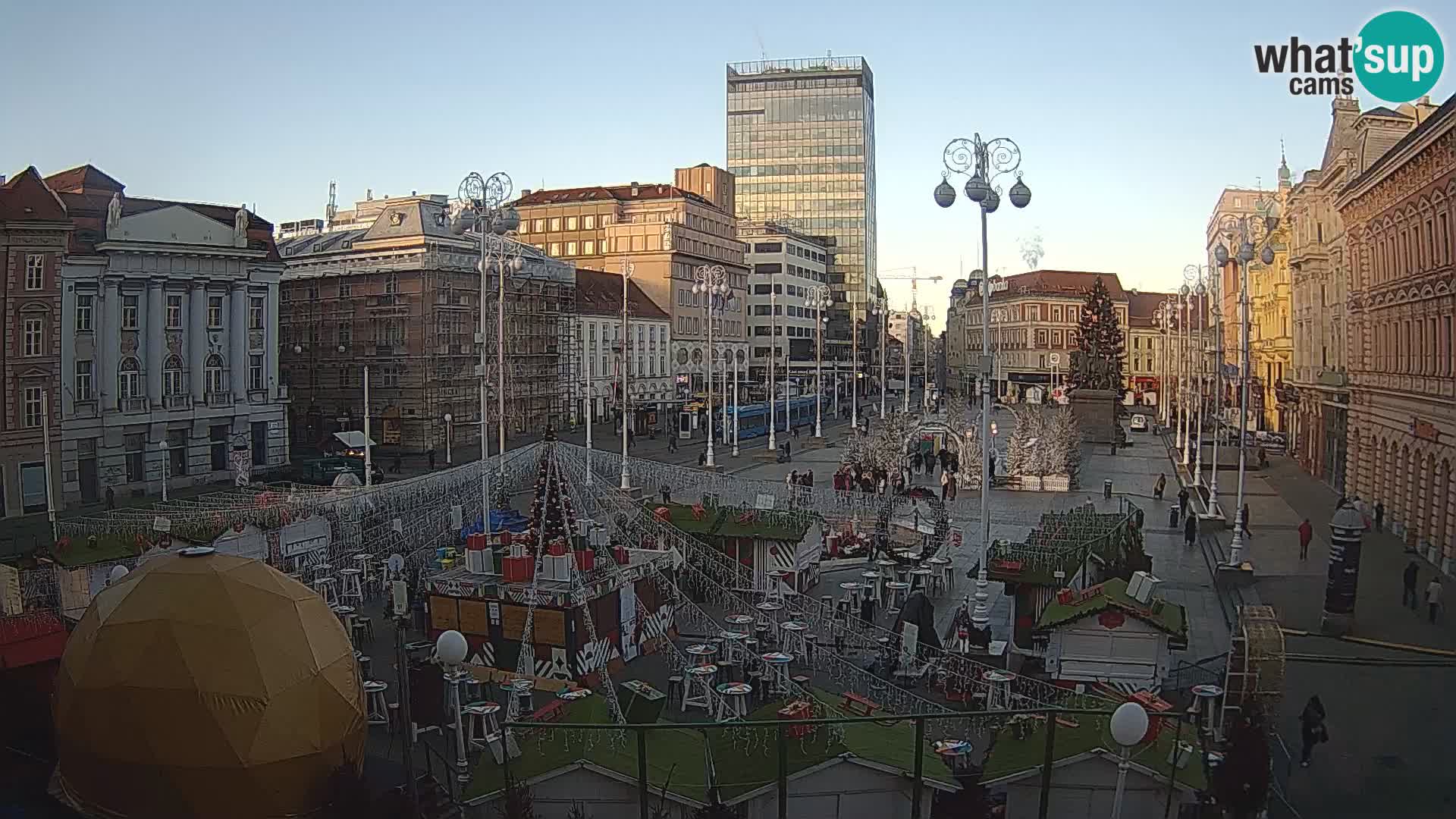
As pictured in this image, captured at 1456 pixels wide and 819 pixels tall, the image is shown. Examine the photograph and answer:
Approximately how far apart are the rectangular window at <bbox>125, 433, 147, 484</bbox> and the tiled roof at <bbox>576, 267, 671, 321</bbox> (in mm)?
32659

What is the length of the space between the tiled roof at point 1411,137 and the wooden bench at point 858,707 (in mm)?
22051

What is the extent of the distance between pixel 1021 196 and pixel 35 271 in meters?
32.3

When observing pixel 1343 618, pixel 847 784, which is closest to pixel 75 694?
pixel 847 784

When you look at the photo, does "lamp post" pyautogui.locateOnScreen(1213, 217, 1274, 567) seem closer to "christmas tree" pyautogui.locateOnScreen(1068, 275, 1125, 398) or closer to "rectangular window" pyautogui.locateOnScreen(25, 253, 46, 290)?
"rectangular window" pyautogui.locateOnScreen(25, 253, 46, 290)

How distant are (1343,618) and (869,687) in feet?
34.6

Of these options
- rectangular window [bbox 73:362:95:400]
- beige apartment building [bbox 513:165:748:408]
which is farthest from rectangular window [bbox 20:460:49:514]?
beige apartment building [bbox 513:165:748:408]

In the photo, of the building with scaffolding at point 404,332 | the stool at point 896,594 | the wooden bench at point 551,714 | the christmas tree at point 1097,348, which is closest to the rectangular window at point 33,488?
the building with scaffolding at point 404,332

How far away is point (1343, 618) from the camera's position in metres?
21.5

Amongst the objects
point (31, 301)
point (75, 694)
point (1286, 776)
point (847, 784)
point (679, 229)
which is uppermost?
point (679, 229)

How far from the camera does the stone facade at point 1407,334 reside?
2752 cm

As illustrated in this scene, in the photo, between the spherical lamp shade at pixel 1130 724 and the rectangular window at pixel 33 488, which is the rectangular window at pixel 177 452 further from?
the spherical lamp shade at pixel 1130 724

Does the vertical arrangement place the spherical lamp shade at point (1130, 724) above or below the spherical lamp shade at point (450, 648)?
below

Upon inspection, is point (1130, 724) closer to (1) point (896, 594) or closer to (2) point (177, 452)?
(1) point (896, 594)

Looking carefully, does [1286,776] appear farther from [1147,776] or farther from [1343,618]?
[1343,618]
